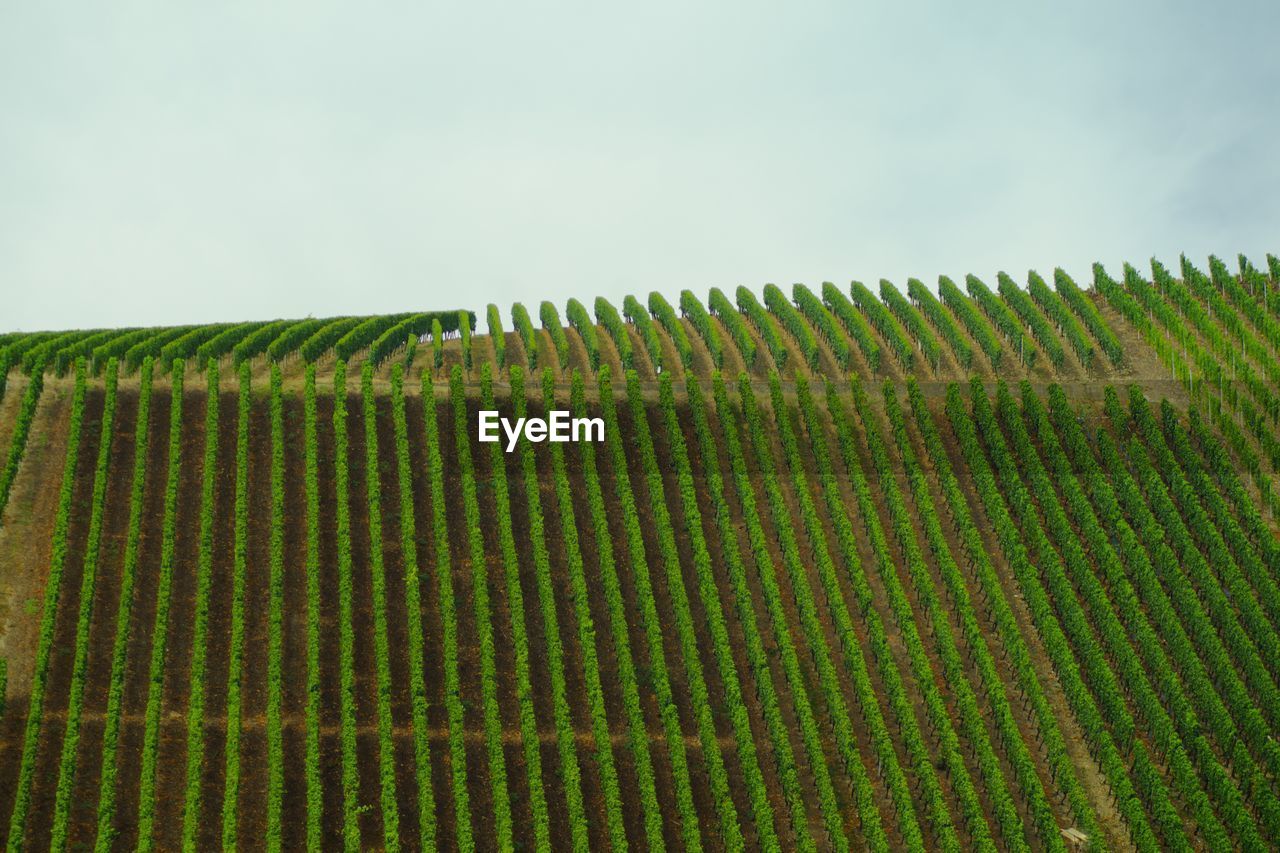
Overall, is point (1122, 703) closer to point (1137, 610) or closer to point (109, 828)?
point (1137, 610)

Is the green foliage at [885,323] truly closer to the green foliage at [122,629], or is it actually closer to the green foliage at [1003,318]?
the green foliage at [1003,318]

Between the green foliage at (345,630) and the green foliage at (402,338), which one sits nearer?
the green foliage at (345,630)

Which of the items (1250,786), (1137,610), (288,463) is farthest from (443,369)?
(1250,786)

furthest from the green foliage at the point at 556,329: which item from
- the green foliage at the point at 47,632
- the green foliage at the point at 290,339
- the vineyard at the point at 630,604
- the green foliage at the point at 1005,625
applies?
the green foliage at the point at 47,632

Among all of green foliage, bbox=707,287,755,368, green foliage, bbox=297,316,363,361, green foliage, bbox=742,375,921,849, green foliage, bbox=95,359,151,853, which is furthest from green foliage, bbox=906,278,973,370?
green foliage, bbox=95,359,151,853

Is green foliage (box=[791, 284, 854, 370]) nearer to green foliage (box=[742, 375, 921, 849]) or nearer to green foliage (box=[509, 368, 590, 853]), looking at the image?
green foliage (box=[742, 375, 921, 849])

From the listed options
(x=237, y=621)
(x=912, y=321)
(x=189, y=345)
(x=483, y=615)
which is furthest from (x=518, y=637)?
→ (x=912, y=321)
